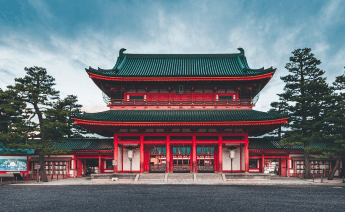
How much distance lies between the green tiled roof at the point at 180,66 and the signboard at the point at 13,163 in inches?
481

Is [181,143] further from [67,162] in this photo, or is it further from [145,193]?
[67,162]

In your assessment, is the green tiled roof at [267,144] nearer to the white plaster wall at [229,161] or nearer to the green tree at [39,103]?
the white plaster wall at [229,161]

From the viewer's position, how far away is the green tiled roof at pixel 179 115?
840 inches

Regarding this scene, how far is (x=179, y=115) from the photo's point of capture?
22844 millimetres

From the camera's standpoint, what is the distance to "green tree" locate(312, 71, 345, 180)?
72.1ft

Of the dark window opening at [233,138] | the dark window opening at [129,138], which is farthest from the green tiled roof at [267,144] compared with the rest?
the dark window opening at [129,138]

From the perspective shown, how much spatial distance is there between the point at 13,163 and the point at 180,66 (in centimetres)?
2179

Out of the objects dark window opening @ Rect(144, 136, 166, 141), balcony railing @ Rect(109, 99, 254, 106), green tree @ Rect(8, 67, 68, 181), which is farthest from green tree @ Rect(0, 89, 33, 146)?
Answer: dark window opening @ Rect(144, 136, 166, 141)

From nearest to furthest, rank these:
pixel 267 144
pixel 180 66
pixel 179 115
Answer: pixel 179 115 < pixel 267 144 < pixel 180 66

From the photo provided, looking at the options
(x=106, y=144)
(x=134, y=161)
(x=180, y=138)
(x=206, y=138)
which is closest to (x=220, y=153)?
(x=206, y=138)

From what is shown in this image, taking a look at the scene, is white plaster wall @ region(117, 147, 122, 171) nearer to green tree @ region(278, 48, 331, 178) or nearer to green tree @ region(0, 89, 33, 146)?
green tree @ region(0, 89, 33, 146)

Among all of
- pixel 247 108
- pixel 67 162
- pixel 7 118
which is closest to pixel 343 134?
pixel 247 108

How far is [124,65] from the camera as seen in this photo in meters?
27.7

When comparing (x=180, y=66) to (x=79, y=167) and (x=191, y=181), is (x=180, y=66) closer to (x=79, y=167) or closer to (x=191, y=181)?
(x=191, y=181)
